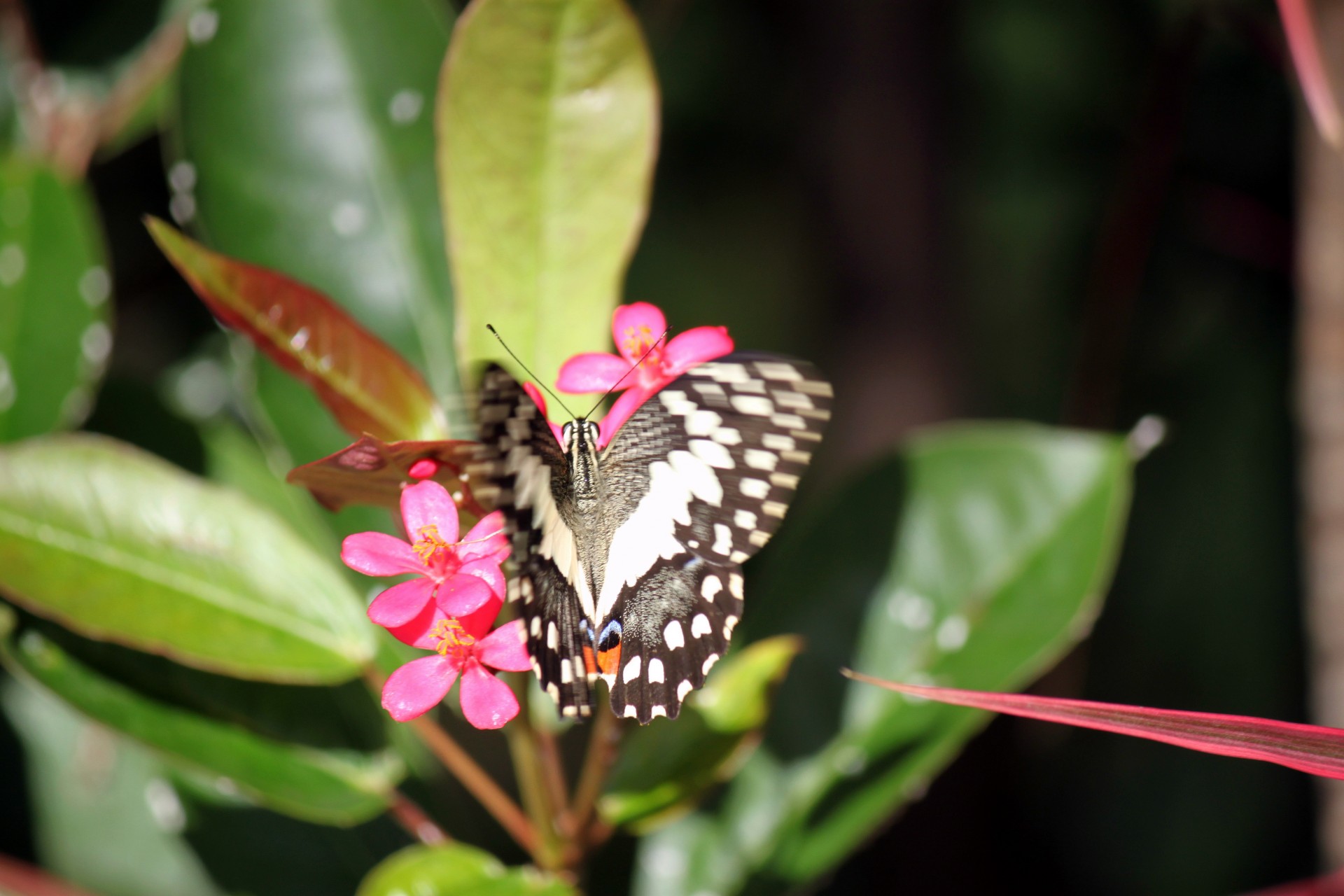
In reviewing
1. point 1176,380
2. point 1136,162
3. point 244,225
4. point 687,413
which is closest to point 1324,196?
point 1136,162

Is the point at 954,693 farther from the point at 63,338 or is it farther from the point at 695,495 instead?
the point at 63,338

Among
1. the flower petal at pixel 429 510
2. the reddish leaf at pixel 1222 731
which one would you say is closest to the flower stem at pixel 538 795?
the flower petal at pixel 429 510

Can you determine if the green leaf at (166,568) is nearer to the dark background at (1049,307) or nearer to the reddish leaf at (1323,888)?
the dark background at (1049,307)

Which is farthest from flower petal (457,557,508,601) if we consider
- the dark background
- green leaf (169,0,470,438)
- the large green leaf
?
the dark background

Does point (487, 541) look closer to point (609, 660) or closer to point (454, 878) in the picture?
point (609, 660)

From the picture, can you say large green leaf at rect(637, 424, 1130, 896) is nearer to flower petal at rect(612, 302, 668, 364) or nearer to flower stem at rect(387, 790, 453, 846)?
flower stem at rect(387, 790, 453, 846)
